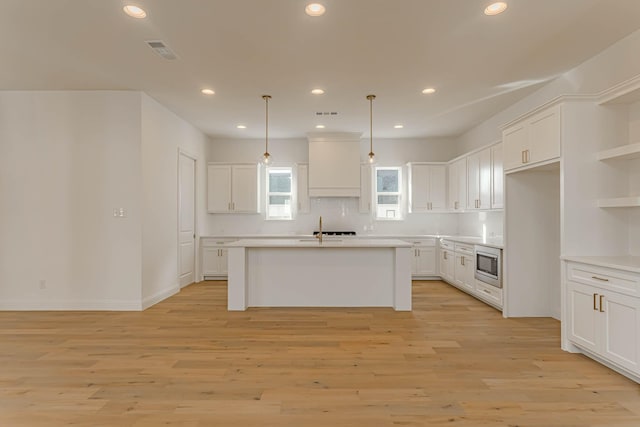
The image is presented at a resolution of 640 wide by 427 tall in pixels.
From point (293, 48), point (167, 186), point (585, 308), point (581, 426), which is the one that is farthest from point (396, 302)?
point (167, 186)

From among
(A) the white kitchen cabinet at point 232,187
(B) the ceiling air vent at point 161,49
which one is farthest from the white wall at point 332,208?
(B) the ceiling air vent at point 161,49

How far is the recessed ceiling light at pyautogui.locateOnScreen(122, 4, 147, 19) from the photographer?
288 centimetres

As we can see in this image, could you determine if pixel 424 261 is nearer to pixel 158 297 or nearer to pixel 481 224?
pixel 481 224

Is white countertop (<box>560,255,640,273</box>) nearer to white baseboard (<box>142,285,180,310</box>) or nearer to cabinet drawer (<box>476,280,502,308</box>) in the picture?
cabinet drawer (<box>476,280,502,308</box>)

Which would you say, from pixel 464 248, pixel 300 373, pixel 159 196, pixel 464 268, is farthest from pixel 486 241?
pixel 159 196

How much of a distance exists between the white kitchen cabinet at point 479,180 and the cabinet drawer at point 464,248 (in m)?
0.66

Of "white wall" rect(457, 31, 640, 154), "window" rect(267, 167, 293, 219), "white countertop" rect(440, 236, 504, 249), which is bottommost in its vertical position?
"white countertop" rect(440, 236, 504, 249)

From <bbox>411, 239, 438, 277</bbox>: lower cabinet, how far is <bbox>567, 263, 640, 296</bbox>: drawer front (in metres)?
3.83

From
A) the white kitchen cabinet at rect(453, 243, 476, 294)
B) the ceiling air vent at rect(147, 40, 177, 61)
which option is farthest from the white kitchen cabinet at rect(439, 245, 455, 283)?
the ceiling air vent at rect(147, 40, 177, 61)

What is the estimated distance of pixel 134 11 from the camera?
2.93 metres

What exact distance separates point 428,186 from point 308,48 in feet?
15.2

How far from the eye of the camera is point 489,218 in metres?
6.14

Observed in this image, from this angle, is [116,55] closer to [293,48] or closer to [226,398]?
Answer: [293,48]

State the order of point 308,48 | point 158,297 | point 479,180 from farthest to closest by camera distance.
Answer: point 479,180 → point 158,297 → point 308,48
